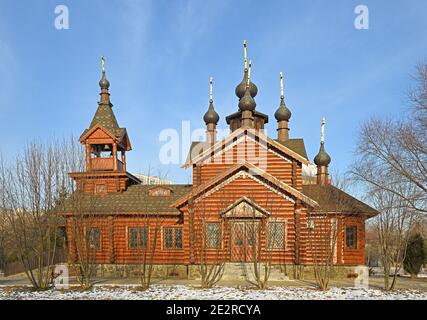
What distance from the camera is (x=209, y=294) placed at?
12.5m

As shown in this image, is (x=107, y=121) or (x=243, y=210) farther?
(x=107, y=121)

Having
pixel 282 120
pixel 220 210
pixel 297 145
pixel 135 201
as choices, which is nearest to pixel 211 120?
pixel 282 120

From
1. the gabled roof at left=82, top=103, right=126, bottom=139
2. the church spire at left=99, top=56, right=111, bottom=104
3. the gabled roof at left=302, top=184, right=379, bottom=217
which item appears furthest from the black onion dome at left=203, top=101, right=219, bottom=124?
the gabled roof at left=302, top=184, right=379, bottom=217

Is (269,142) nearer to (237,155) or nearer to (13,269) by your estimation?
(237,155)

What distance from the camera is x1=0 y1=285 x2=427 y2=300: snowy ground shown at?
471 inches

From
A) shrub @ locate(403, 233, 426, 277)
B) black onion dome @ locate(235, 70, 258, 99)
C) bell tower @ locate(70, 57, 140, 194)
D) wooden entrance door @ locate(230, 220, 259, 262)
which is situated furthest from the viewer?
black onion dome @ locate(235, 70, 258, 99)

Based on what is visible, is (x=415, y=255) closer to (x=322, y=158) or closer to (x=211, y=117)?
(x=322, y=158)

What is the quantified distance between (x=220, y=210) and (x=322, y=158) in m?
12.4

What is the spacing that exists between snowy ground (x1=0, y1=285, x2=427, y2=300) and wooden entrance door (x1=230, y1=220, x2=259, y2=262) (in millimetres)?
3658

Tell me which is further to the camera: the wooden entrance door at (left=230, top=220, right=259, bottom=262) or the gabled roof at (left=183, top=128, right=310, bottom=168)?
the gabled roof at (left=183, top=128, right=310, bottom=168)

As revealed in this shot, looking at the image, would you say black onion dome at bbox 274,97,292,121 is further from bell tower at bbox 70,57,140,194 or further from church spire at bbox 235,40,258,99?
bell tower at bbox 70,57,140,194

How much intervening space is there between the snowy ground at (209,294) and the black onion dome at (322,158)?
13.4 metres

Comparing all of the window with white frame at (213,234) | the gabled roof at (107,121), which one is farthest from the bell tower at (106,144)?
the window with white frame at (213,234)
